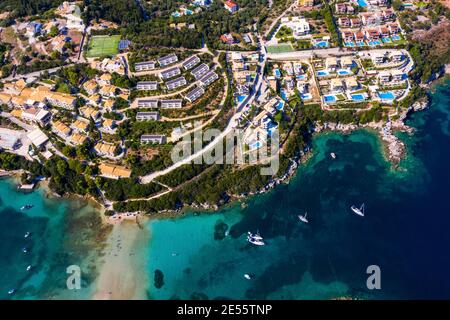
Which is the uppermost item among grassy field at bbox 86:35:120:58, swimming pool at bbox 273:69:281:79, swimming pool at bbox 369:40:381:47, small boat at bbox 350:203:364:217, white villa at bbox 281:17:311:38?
grassy field at bbox 86:35:120:58

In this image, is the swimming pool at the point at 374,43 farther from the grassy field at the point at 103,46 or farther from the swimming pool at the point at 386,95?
the grassy field at the point at 103,46

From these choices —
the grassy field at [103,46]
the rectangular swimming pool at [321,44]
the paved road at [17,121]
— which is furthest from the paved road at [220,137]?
the grassy field at [103,46]

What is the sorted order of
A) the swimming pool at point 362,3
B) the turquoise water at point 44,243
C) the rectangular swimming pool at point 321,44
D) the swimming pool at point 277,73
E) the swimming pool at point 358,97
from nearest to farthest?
the turquoise water at point 44,243, the swimming pool at point 358,97, the swimming pool at point 277,73, the rectangular swimming pool at point 321,44, the swimming pool at point 362,3

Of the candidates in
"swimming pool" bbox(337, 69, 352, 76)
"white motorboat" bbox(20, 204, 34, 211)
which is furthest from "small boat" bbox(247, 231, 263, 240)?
"swimming pool" bbox(337, 69, 352, 76)

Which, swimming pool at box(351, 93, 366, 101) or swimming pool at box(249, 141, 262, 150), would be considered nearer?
swimming pool at box(249, 141, 262, 150)

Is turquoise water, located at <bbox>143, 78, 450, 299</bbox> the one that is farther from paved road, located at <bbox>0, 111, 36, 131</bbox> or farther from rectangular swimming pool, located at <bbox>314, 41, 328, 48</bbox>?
paved road, located at <bbox>0, 111, 36, 131</bbox>

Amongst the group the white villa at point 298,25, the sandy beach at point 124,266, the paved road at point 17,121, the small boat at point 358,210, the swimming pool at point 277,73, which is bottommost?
the sandy beach at point 124,266
